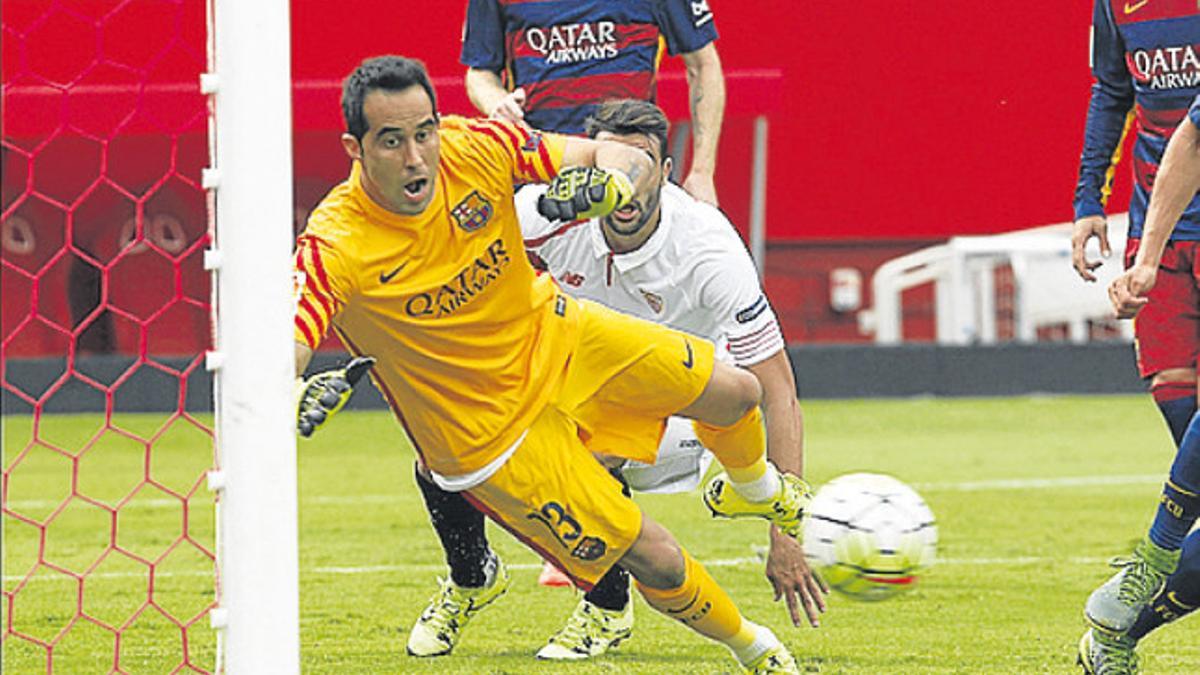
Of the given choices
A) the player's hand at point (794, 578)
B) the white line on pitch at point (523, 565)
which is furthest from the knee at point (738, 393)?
the white line on pitch at point (523, 565)

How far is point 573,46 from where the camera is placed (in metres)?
5.62

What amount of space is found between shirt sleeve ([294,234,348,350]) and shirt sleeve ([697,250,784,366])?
1.59m

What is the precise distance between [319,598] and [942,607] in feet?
6.46

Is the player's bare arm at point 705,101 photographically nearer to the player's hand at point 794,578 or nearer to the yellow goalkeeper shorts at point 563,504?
the player's hand at point 794,578

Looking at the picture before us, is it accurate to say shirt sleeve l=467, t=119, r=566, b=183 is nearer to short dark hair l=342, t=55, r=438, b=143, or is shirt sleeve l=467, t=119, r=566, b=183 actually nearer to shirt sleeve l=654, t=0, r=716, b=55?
short dark hair l=342, t=55, r=438, b=143

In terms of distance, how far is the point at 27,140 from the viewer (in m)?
13.5

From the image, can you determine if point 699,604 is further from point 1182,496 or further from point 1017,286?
point 1017,286

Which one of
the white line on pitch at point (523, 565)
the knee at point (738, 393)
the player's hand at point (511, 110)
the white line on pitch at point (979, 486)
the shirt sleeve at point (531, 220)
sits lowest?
the white line on pitch at point (979, 486)

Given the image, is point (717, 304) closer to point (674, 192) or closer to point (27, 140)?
point (674, 192)

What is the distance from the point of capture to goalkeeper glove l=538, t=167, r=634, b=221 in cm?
356

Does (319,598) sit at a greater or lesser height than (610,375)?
lesser

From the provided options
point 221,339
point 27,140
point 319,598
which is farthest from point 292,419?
point 27,140

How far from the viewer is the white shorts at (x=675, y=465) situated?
212 inches

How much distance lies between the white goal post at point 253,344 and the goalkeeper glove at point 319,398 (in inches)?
4.1
